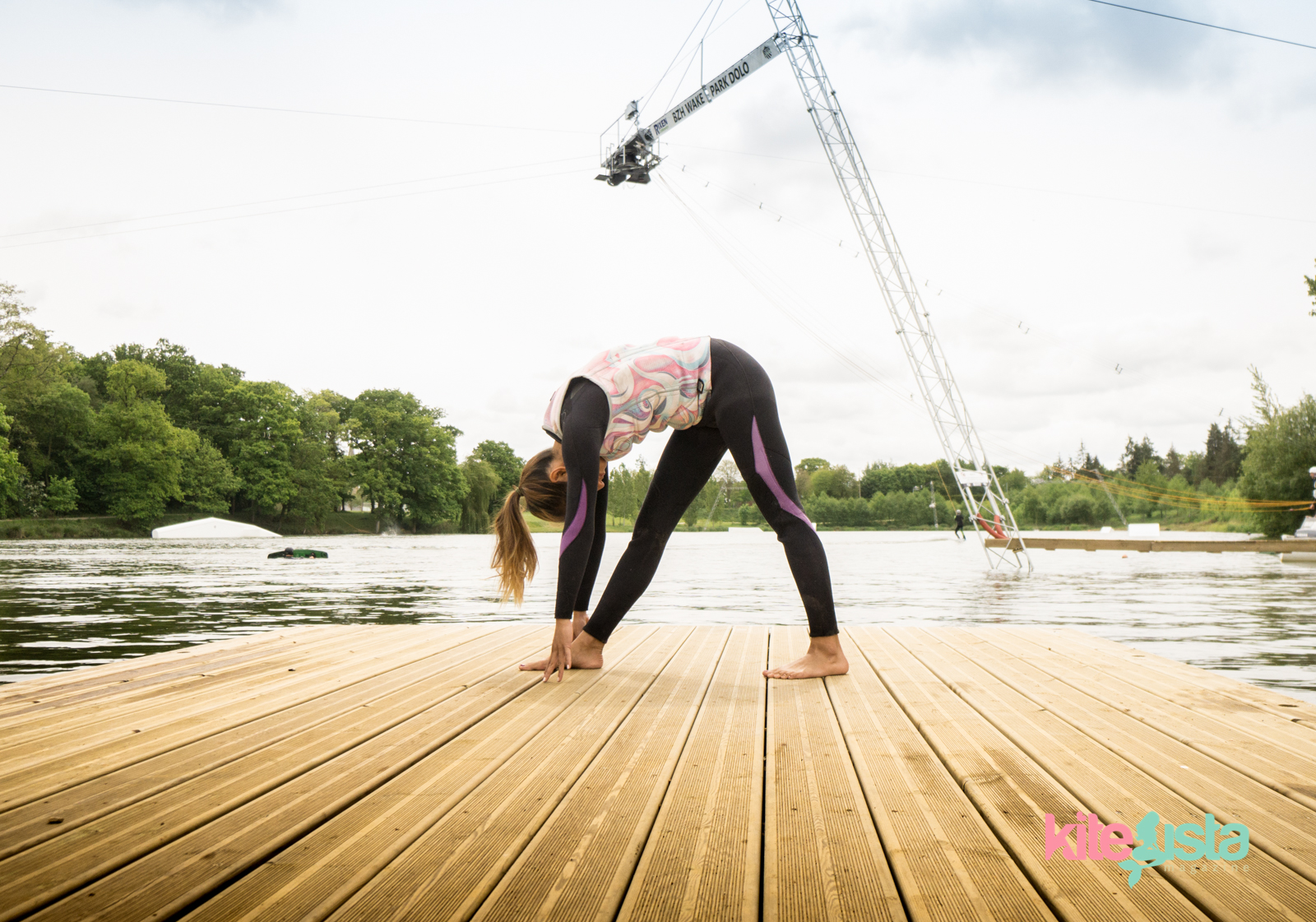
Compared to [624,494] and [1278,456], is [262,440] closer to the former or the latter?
[624,494]

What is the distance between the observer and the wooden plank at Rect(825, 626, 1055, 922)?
0.86 meters

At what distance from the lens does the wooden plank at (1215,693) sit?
5.74ft

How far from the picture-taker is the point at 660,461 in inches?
100

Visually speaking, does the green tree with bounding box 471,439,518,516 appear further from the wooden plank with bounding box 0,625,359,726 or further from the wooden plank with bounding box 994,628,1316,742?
the wooden plank with bounding box 994,628,1316,742

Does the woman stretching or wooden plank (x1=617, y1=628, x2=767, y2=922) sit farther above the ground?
the woman stretching

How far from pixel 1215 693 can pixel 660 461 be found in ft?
5.33

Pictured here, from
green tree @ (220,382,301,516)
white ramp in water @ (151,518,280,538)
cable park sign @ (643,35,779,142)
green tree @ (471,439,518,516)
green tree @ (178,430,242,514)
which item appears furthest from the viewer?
green tree @ (471,439,518,516)

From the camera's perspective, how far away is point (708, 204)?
21.0 m

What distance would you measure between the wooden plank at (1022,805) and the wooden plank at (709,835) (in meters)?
0.33

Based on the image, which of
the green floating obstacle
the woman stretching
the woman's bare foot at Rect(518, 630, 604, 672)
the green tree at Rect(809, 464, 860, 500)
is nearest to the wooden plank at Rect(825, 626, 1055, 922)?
the woman stretching

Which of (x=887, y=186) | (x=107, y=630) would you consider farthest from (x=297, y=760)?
(x=887, y=186)

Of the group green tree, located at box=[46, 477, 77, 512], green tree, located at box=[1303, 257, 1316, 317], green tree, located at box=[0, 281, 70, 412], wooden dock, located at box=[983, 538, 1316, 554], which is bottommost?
wooden dock, located at box=[983, 538, 1316, 554]

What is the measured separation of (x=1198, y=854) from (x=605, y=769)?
870mm

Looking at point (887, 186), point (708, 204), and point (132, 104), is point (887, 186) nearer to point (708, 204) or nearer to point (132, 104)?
point (708, 204)
